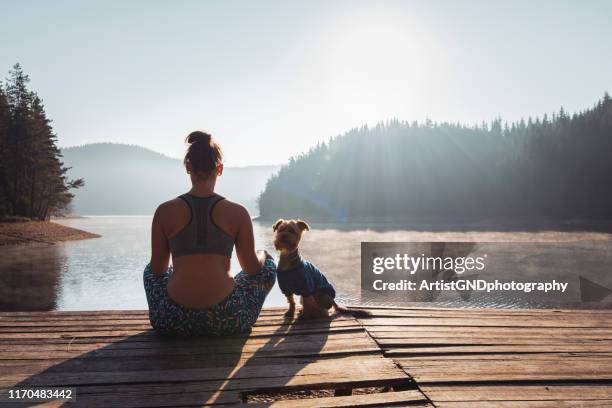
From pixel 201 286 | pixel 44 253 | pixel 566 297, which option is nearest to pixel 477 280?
pixel 566 297

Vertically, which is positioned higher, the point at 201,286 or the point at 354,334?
the point at 201,286

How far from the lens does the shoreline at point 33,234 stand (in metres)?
32.9

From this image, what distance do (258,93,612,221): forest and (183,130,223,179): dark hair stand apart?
3384 inches

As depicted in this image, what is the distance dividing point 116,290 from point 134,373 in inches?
540

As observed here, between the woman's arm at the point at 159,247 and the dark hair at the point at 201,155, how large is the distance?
1.53 feet

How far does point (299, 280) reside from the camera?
484 cm

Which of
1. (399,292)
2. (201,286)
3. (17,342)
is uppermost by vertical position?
(201,286)

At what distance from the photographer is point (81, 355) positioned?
3686 mm

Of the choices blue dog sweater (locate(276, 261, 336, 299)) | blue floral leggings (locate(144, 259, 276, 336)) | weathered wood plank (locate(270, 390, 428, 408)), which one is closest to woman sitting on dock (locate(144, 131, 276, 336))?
blue floral leggings (locate(144, 259, 276, 336))

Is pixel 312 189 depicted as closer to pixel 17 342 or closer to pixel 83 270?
pixel 83 270

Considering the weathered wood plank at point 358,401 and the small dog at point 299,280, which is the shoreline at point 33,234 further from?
the weathered wood plank at point 358,401

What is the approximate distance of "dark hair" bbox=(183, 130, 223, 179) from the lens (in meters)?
3.72

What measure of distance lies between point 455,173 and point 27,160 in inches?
3799

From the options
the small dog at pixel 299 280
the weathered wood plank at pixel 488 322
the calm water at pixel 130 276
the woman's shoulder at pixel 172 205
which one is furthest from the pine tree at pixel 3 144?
the weathered wood plank at pixel 488 322
